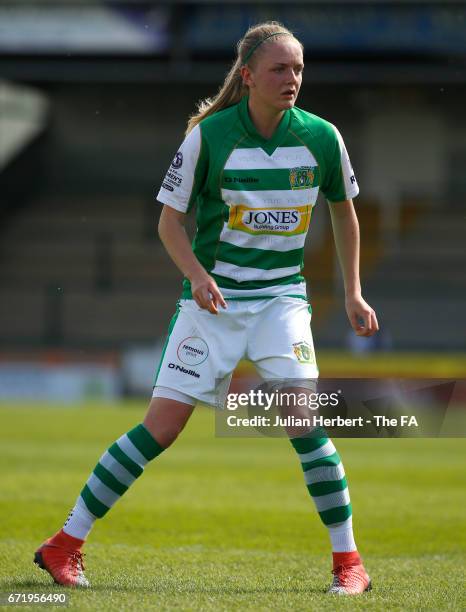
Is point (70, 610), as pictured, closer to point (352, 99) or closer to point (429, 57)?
point (429, 57)

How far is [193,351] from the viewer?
177 inches

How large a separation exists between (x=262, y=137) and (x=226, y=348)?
0.82 meters

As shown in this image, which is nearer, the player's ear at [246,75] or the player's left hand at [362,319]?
the player's ear at [246,75]

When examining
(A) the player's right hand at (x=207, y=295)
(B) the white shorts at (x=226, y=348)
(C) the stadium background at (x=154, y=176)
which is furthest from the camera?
(C) the stadium background at (x=154, y=176)

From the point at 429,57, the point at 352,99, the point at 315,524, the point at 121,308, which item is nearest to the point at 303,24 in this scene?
the point at 429,57

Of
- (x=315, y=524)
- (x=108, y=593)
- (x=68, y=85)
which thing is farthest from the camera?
(x=68, y=85)

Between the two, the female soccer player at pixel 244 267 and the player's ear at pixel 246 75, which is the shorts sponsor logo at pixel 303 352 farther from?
the player's ear at pixel 246 75

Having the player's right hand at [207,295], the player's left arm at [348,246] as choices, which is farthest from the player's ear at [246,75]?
the player's right hand at [207,295]

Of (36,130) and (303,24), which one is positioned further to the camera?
(36,130)

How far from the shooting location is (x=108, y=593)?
4301 millimetres

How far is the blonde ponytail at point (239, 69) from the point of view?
14.7 ft

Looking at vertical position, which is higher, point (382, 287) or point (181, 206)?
point (181, 206)

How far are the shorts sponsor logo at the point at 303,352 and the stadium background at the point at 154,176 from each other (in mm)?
14099

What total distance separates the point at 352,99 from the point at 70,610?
25.2 meters
